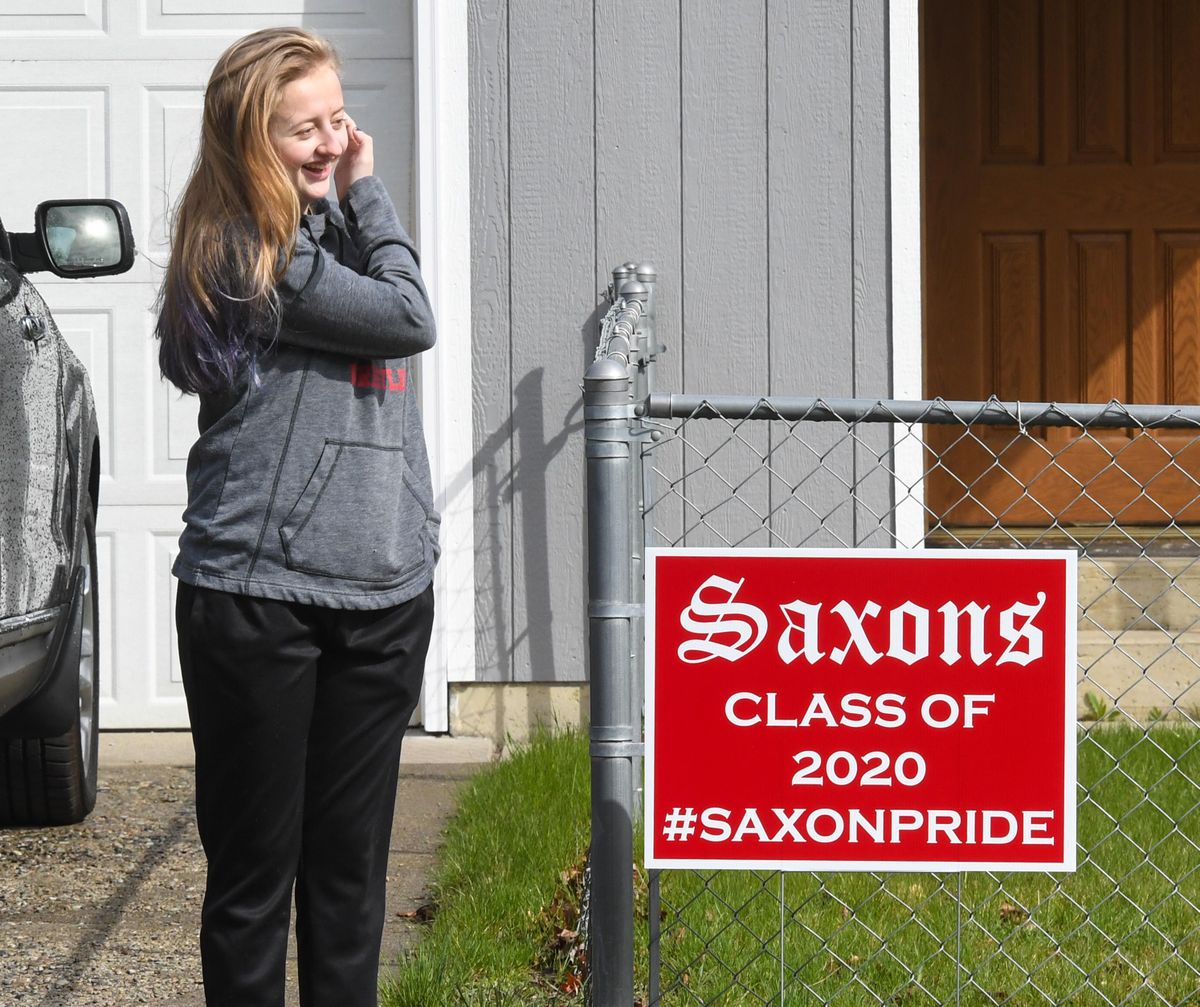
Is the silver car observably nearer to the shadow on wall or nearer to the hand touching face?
the hand touching face

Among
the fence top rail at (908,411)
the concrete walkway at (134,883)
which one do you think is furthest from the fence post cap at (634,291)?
the fence top rail at (908,411)

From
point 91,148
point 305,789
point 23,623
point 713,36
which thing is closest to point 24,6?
point 91,148

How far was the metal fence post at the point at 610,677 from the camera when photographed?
2330mm

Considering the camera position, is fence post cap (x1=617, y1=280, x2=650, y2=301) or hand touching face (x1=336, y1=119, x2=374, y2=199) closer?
hand touching face (x1=336, y1=119, x2=374, y2=199)

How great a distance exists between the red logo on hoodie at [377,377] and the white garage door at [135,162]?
9.80 feet

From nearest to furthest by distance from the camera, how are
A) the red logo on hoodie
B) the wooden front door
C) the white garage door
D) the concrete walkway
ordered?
the red logo on hoodie, the concrete walkway, the white garage door, the wooden front door

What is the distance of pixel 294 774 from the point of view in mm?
2260

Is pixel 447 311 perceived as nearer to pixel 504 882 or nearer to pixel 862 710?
pixel 504 882

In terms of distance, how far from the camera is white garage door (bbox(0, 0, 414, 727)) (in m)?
5.24

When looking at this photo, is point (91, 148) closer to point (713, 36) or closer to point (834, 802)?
point (713, 36)

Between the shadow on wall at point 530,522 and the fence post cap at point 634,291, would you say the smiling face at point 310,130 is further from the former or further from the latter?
the shadow on wall at point 530,522

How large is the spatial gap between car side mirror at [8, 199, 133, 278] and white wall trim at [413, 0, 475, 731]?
5.16 ft

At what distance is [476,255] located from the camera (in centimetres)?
510

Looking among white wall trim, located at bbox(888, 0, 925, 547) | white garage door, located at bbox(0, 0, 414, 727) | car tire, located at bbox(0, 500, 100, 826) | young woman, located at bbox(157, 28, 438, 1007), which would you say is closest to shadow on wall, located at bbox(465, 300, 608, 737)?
white garage door, located at bbox(0, 0, 414, 727)
